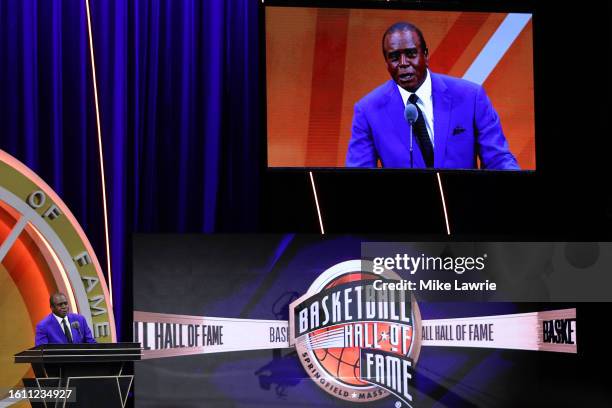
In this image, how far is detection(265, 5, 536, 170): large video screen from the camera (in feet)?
21.7

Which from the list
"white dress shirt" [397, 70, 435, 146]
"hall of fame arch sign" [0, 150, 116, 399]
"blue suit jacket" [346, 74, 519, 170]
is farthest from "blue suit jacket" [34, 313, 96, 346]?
"white dress shirt" [397, 70, 435, 146]

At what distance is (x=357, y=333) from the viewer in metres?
6.36

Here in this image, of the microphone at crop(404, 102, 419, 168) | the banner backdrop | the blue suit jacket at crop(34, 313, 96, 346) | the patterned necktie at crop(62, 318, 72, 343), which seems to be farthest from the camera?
the microphone at crop(404, 102, 419, 168)

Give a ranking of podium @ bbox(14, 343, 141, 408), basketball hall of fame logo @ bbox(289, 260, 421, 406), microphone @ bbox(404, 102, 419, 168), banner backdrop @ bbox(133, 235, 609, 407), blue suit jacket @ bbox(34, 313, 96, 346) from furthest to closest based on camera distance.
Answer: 1. microphone @ bbox(404, 102, 419, 168)
2. basketball hall of fame logo @ bbox(289, 260, 421, 406)
3. banner backdrop @ bbox(133, 235, 609, 407)
4. blue suit jacket @ bbox(34, 313, 96, 346)
5. podium @ bbox(14, 343, 141, 408)

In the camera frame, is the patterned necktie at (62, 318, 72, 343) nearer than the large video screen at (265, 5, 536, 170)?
Yes

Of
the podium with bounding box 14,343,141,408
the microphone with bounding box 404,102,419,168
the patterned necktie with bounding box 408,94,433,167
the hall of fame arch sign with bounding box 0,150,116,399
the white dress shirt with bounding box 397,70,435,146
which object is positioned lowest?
the podium with bounding box 14,343,141,408

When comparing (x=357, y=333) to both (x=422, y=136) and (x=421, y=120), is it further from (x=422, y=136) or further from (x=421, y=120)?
(x=421, y=120)

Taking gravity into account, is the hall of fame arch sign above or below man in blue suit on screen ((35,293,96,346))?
above

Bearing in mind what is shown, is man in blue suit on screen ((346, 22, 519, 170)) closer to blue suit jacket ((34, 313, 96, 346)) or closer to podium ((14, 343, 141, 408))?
blue suit jacket ((34, 313, 96, 346))

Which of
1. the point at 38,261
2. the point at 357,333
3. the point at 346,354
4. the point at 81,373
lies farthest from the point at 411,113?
the point at 81,373

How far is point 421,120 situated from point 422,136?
0.37ft

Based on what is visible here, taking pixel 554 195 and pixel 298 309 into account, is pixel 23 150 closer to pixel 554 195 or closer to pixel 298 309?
pixel 298 309

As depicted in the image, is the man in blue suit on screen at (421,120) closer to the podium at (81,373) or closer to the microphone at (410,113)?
the microphone at (410,113)

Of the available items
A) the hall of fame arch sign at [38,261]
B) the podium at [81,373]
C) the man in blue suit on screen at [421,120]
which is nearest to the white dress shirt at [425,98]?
the man in blue suit on screen at [421,120]
